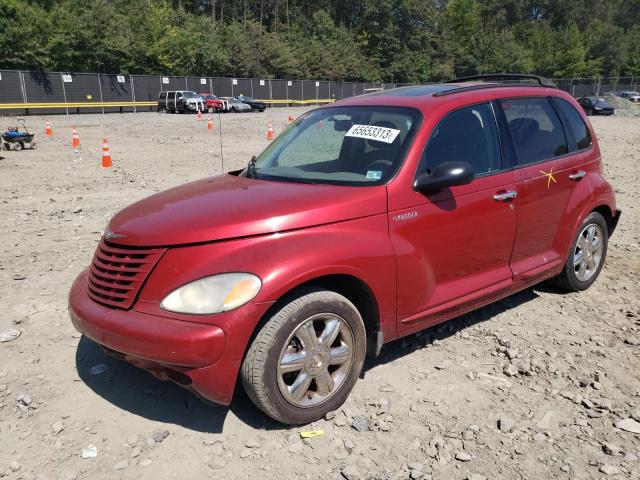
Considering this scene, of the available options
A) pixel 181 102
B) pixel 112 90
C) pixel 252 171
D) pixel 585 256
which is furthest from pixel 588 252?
pixel 112 90

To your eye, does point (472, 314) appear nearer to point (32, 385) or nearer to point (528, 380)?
point (528, 380)

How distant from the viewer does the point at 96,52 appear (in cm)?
4791

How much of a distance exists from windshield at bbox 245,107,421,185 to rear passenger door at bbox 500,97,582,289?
105 cm

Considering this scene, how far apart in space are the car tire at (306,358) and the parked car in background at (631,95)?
7144 cm

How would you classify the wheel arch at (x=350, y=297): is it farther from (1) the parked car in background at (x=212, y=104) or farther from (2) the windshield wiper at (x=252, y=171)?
(1) the parked car in background at (x=212, y=104)

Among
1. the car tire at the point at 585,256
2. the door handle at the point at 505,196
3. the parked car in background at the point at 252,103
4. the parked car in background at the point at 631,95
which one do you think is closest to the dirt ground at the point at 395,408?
the car tire at the point at 585,256

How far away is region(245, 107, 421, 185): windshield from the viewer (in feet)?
12.1

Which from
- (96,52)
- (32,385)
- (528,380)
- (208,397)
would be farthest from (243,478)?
(96,52)

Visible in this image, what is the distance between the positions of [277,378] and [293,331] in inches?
11.0

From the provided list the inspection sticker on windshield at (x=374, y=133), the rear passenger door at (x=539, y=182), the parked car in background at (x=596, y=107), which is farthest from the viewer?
the parked car in background at (x=596, y=107)

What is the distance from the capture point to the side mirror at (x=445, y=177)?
139 inches

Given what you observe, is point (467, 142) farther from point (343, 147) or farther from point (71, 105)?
point (71, 105)

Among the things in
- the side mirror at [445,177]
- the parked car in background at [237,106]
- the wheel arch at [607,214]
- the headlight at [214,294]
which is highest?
the side mirror at [445,177]

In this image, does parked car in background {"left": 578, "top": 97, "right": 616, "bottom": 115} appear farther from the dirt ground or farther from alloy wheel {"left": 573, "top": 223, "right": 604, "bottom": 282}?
the dirt ground
